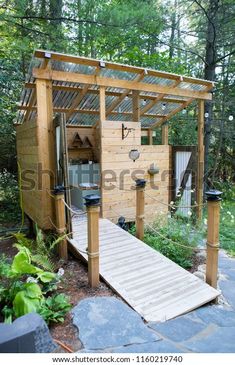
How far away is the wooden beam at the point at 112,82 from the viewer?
4.36 m

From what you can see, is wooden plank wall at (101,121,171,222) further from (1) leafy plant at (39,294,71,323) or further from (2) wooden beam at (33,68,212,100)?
(1) leafy plant at (39,294,71,323)

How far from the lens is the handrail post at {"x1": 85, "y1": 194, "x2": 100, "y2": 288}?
3041 mm

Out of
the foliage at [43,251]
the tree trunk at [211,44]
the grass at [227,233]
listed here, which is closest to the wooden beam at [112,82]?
the tree trunk at [211,44]

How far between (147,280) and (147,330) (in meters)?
0.91

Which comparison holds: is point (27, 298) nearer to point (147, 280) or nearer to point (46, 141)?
point (147, 280)

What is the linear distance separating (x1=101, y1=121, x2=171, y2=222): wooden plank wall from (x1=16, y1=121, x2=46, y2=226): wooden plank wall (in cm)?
127

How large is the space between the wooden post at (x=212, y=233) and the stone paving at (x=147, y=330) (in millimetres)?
386

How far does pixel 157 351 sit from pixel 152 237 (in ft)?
8.75

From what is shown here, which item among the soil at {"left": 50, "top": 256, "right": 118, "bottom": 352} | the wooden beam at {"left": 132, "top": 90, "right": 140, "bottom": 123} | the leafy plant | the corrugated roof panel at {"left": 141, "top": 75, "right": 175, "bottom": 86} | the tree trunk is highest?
the tree trunk

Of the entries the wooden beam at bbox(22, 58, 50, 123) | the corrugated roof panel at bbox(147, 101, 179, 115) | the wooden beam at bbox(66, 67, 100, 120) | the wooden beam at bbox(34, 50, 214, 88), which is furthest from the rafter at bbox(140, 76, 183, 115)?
the wooden beam at bbox(22, 58, 50, 123)

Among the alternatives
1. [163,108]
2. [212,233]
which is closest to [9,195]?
[163,108]

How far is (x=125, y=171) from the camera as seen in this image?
5.57 metres

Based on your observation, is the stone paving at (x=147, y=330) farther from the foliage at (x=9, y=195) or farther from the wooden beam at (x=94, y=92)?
the foliage at (x=9, y=195)

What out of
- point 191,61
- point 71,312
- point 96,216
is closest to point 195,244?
point 96,216
